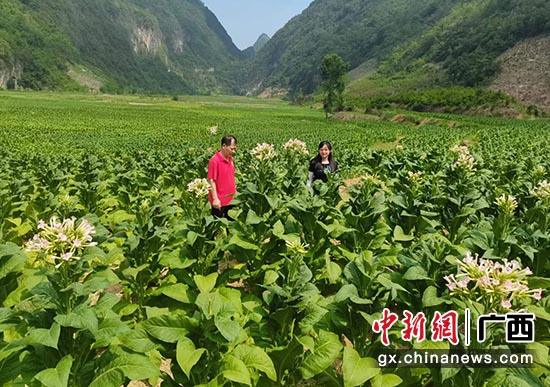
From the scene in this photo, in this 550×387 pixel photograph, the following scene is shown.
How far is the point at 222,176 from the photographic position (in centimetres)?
734

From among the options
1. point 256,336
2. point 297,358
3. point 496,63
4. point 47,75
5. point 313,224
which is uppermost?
point 47,75

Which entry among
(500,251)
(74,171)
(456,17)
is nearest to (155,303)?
(500,251)

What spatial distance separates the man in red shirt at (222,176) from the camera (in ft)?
23.4

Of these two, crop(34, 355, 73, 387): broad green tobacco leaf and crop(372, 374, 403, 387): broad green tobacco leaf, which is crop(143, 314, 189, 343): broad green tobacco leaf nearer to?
crop(34, 355, 73, 387): broad green tobacco leaf

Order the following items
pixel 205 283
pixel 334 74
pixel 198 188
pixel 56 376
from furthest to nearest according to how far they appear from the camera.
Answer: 1. pixel 334 74
2. pixel 198 188
3. pixel 205 283
4. pixel 56 376

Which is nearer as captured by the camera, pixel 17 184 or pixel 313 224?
pixel 313 224

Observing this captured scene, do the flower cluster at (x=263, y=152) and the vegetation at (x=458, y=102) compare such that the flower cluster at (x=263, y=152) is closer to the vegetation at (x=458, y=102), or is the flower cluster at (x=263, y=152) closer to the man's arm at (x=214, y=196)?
the man's arm at (x=214, y=196)

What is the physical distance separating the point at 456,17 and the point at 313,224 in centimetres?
22076

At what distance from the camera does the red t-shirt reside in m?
7.25

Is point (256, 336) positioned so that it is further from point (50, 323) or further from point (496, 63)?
point (496, 63)

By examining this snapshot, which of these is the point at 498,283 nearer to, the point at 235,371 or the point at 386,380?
the point at 386,380

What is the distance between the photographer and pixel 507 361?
2812 mm

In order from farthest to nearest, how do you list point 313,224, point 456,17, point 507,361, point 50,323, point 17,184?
point 456,17
point 17,184
point 313,224
point 50,323
point 507,361

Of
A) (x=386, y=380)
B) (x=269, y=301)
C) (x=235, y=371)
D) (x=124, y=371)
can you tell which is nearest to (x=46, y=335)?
(x=124, y=371)
